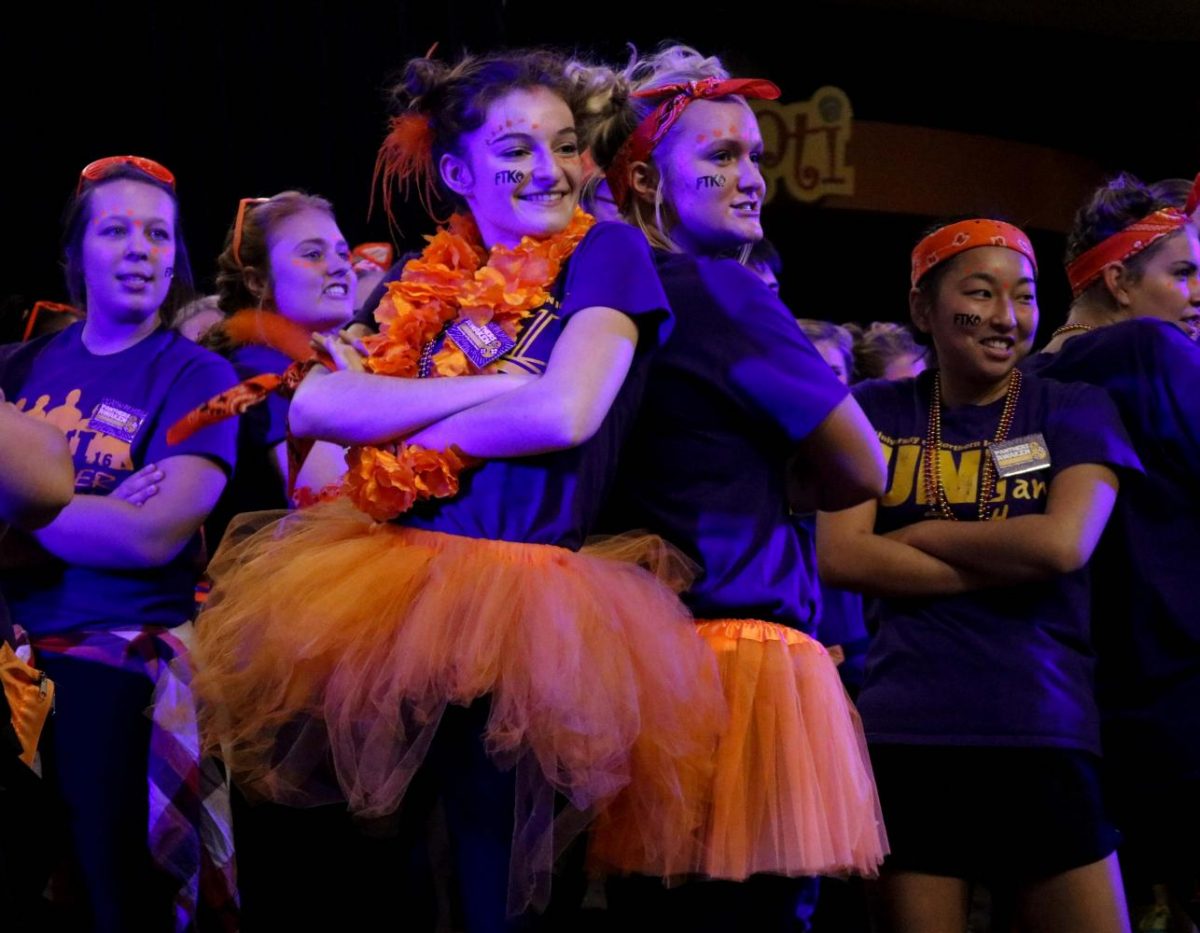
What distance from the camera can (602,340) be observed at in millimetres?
1849

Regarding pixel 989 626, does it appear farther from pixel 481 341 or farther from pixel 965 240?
pixel 481 341

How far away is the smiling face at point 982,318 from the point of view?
8.60ft

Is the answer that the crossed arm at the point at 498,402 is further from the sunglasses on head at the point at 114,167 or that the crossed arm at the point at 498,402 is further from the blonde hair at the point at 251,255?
the blonde hair at the point at 251,255

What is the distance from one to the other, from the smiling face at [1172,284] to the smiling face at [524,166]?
164 cm

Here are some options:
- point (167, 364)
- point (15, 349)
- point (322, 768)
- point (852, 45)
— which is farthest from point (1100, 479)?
point (852, 45)

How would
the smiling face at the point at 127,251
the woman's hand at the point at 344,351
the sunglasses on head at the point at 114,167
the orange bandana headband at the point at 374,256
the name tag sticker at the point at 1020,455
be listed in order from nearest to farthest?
the woman's hand at the point at 344,351, the name tag sticker at the point at 1020,455, the smiling face at the point at 127,251, the sunglasses on head at the point at 114,167, the orange bandana headband at the point at 374,256

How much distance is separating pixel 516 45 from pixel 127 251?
185 inches

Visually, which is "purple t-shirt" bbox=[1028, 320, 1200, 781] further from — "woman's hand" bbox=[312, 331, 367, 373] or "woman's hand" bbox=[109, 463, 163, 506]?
"woman's hand" bbox=[109, 463, 163, 506]

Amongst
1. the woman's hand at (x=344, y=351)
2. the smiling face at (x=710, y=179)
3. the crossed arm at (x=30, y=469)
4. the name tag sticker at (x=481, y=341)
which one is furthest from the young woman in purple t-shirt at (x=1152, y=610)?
the crossed arm at (x=30, y=469)

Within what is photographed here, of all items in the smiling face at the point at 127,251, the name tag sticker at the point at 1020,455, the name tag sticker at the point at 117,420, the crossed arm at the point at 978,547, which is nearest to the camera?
the crossed arm at the point at 978,547

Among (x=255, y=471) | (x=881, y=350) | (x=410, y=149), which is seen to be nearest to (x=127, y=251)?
(x=255, y=471)

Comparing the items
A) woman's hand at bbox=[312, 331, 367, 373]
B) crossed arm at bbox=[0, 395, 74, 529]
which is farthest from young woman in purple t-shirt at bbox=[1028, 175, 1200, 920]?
crossed arm at bbox=[0, 395, 74, 529]

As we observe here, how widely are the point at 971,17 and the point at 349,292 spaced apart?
6766mm

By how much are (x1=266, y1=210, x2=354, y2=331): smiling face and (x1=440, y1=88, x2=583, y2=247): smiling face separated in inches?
59.5
